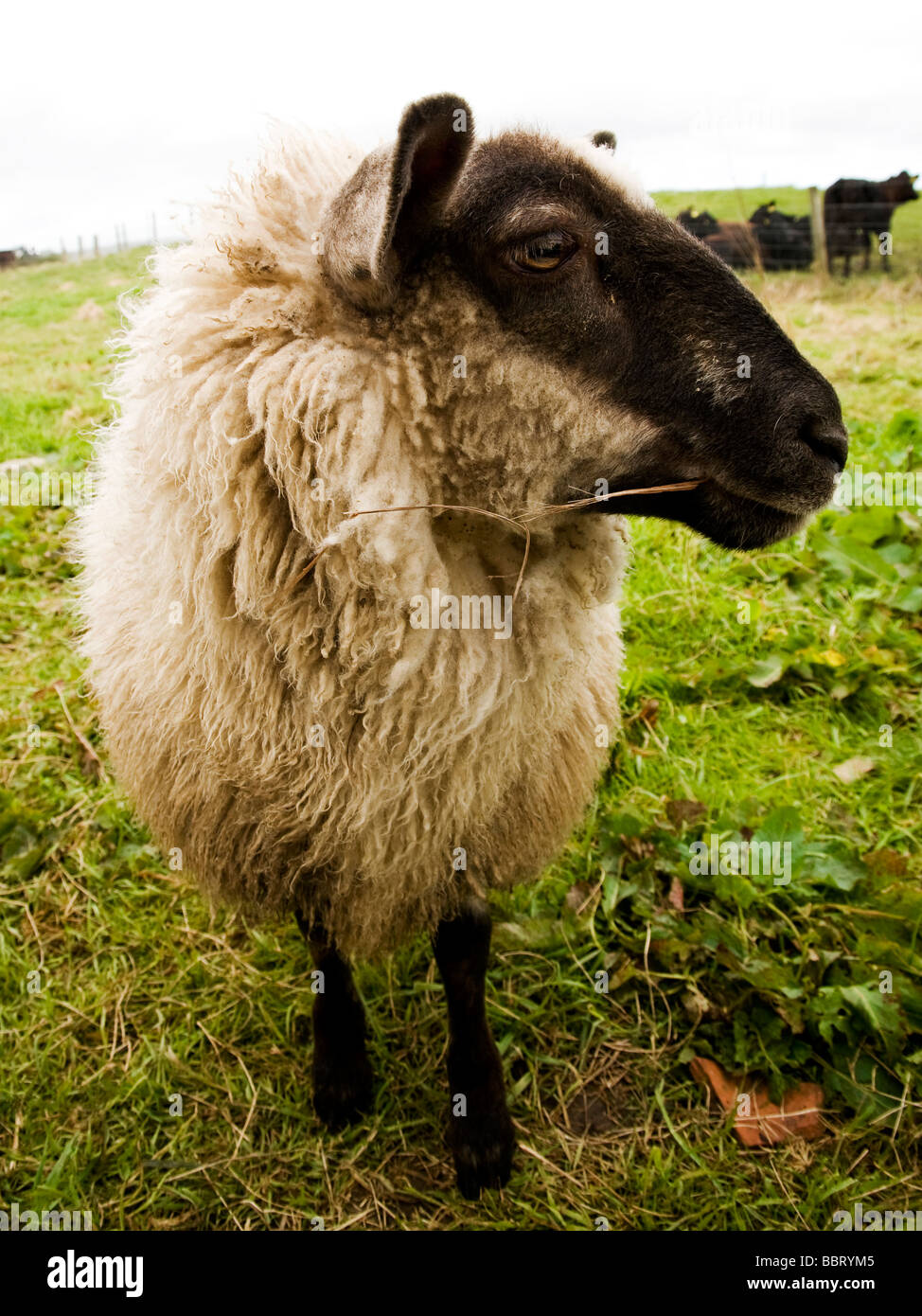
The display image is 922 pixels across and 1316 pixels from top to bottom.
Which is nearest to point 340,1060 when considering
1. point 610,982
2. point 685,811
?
point 610,982

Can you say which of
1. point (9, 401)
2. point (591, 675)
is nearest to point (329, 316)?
point (591, 675)

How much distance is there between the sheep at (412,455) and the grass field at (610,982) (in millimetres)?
649

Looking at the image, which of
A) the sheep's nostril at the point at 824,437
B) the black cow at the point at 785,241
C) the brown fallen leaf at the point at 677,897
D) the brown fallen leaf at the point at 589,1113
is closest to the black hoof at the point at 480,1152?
the brown fallen leaf at the point at 589,1113

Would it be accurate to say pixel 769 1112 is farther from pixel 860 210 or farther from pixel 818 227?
pixel 860 210

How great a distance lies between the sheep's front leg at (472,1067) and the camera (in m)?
2.20

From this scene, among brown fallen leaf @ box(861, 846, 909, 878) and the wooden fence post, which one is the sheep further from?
the wooden fence post

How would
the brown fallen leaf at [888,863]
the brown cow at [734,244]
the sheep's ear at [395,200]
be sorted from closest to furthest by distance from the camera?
the sheep's ear at [395,200] → the brown fallen leaf at [888,863] → the brown cow at [734,244]

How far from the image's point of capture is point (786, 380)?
1585mm

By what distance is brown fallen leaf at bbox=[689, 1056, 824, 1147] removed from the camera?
2.22 m

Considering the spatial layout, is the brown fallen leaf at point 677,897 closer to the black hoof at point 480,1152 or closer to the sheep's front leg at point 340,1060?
the black hoof at point 480,1152

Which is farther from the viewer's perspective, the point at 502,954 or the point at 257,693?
the point at 502,954

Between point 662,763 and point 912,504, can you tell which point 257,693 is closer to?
point 662,763

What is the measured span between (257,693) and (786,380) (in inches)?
45.5
